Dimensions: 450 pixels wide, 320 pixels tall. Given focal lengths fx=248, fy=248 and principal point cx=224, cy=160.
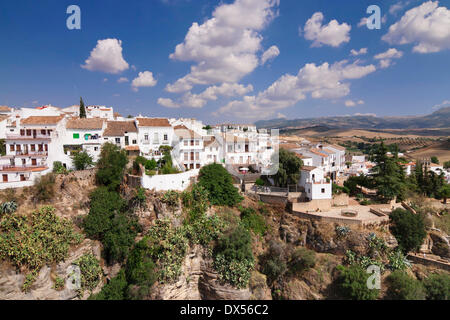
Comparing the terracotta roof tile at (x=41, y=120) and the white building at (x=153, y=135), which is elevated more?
the terracotta roof tile at (x=41, y=120)

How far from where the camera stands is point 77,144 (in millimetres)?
31375

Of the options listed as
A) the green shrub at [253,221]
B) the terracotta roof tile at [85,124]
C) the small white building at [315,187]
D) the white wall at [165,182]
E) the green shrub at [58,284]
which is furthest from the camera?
the terracotta roof tile at [85,124]

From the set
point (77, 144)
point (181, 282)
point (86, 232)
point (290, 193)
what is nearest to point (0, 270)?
point (86, 232)

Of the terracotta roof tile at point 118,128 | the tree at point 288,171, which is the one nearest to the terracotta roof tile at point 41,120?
the terracotta roof tile at point 118,128

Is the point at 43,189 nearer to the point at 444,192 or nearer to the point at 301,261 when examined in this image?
the point at 301,261

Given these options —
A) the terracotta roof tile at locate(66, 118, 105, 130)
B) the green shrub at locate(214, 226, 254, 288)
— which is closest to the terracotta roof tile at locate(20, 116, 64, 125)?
the terracotta roof tile at locate(66, 118, 105, 130)

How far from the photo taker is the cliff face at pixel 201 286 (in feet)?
71.1

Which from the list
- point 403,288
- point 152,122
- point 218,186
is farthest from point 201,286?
point 152,122

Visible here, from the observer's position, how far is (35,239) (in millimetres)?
20656

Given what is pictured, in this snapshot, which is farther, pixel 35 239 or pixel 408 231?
pixel 408 231

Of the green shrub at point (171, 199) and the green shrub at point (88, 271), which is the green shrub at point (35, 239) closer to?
the green shrub at point (88, 271)

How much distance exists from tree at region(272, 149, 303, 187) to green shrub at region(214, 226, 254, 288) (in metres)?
8.88

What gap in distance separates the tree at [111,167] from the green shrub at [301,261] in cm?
1984

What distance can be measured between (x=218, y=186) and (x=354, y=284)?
1475cm
